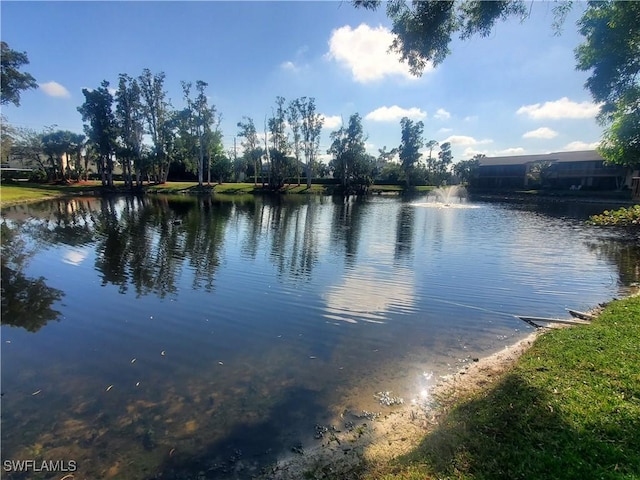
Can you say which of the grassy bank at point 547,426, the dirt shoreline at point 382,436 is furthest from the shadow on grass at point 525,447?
the dirt shoreline at point 382,436

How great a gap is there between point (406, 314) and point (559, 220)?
32.8 m

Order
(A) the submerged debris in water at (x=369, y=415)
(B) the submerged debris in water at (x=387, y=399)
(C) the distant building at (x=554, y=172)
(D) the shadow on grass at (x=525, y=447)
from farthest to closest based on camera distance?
(C) the distant building at (x=554, y=172), (B) the submerged debris in water at (x=387, y=399), (A) the submerged debris in water at (x=369, y=415), (D) the shadow on grass at (x=525, y=447)

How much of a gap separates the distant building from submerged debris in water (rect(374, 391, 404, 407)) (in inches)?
2941

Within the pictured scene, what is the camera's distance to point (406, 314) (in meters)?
10.1

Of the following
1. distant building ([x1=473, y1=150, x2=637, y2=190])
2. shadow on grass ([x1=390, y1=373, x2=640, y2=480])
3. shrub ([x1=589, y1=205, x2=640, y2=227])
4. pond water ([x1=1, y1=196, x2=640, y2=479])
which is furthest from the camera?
distant building ([x1=473, y1=150, x2=637, y2=190])

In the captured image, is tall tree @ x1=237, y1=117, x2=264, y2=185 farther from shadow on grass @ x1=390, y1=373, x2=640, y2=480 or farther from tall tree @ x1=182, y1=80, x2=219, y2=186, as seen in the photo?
shadow on grass @ x1=390, y1=373, x2=640, y2=480

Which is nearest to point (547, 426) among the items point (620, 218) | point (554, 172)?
point (620, 218)

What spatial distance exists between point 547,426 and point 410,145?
3802 inches

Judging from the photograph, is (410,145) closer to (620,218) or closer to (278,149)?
(278,149)

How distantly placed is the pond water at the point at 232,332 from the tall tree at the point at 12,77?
107ft

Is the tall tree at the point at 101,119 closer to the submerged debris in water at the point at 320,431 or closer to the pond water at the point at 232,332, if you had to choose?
the pond water at the point at 232,332

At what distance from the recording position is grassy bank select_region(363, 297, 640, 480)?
371 centimetres

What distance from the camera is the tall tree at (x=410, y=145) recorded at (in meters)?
94.8

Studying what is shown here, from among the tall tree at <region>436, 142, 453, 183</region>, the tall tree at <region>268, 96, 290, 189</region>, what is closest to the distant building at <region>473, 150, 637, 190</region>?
the tall tree at <region>436, 142, 453, 183</region>
